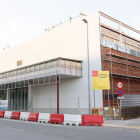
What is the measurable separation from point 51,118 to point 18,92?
25049 millimetres

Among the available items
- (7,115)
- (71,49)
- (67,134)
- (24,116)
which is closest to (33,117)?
(24,116)

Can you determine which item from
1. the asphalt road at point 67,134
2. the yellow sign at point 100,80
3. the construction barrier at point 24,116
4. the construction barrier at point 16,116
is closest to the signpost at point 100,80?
the yellow sign at point 100,80

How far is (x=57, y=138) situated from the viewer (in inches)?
357

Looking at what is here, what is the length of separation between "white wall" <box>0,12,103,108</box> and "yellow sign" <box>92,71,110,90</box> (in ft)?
12.6

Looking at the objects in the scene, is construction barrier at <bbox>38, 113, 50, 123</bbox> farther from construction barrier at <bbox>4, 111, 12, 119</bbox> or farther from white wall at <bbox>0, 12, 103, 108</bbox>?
white wall at <bbox>0, 12, 103, 108</bbox>

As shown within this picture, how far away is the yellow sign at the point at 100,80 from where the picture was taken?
2200 cm

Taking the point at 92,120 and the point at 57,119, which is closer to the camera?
the point at 92,120

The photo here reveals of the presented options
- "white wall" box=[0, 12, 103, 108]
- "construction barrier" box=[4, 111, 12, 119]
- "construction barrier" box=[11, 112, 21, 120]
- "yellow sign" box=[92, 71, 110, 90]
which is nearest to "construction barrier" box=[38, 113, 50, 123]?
"construction barrier" box=[11, 112, 21, 120]

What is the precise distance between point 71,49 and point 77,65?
11.2ft

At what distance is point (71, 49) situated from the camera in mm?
30188

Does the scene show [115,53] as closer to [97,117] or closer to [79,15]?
[79,15]

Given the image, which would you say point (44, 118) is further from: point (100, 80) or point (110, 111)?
point (100, 80)

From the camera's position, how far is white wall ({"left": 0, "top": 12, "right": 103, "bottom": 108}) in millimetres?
27172

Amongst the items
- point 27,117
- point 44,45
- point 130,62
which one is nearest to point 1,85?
point 44,45
